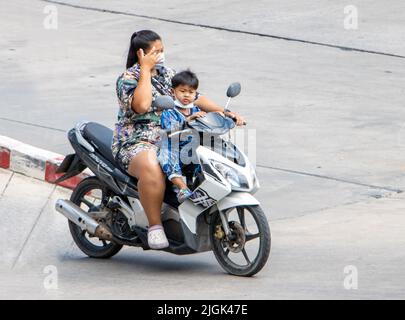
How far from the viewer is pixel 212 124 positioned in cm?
822

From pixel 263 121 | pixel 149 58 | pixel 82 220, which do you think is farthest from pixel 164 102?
pixel 263 121

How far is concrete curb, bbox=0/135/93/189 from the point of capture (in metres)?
10.8

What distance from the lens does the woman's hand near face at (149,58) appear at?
8430 mm

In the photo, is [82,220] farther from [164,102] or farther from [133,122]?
[164,102]

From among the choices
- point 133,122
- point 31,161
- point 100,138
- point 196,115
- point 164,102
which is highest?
point 164,102

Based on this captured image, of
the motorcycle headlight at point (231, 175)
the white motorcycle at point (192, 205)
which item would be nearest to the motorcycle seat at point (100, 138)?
the white motorcycle at point (192, 205)

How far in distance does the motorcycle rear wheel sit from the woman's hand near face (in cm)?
108

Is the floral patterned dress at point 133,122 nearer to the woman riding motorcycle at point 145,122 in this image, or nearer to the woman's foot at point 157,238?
the woman riding motorcycle at point 145,122

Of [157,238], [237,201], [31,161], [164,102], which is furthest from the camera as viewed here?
[31,161]

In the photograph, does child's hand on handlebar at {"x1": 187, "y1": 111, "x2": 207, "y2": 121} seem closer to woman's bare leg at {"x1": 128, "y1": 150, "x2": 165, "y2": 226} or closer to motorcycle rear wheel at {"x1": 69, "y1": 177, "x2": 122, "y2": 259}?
woman's bare leg at {"x1": 128, "y1": 150, "x2": 165, "y2": 226}

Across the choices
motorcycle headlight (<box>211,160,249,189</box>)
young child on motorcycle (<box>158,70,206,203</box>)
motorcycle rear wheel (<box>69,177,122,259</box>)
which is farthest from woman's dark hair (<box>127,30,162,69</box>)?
motorcycle rear wheel (<box>69,177,122,259</box>)

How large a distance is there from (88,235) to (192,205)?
1248mm
